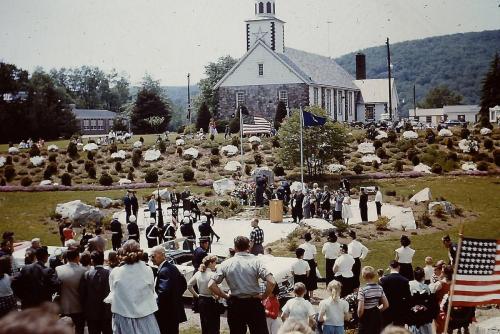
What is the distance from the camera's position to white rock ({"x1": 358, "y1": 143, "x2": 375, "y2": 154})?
43344 millimetres

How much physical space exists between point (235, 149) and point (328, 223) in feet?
68.9

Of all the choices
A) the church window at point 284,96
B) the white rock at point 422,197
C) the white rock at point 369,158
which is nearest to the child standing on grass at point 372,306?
the white rock at point 422,197

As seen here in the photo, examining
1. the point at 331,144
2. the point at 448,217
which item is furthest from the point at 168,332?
the point at 331,144

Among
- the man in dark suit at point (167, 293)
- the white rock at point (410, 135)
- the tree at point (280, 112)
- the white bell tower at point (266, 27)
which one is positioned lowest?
the man in dark suit at point (167, 293)

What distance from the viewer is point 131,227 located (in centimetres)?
1772

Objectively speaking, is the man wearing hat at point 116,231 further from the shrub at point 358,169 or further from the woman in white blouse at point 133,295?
the shrub at point 358,169

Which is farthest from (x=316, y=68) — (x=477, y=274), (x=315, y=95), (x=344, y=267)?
(x=477, y=274)

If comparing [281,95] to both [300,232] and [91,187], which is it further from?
[300,232]

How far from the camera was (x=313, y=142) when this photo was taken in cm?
3762

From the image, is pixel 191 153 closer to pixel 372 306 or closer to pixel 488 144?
pixel 488 144

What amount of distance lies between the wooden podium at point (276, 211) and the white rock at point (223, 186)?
756 cm

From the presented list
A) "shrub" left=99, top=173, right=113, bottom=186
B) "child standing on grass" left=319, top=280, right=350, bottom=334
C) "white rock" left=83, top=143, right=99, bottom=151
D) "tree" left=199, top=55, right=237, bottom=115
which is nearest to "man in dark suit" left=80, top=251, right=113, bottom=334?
"child standing on grass" left=319, top=280, right=350, bottom=334

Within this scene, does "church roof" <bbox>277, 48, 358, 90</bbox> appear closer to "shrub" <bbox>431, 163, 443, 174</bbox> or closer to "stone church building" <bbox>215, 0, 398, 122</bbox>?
"stone church building" <bbox>215, 0, 398, 122</bbox>

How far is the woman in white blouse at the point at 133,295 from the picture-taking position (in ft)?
25.7
